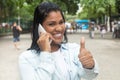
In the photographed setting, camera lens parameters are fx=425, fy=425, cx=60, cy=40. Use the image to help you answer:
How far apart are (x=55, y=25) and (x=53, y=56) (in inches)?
9.0

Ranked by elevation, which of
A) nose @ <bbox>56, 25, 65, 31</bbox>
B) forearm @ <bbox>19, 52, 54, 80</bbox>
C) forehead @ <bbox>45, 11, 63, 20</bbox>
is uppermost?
forehead @ <bbox>45, 11, 63, 20</bbox>

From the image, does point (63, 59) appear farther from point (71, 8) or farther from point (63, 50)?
point (71, 8)

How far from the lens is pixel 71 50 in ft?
9.96

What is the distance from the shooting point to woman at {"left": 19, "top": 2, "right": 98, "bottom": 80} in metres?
2.79

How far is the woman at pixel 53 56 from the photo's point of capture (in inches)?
110

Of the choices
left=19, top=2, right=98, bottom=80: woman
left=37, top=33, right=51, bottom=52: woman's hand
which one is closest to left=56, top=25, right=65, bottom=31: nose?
left=19, top=2, right=98, bottom=80: woman

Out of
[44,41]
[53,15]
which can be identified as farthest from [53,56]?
[53,15]

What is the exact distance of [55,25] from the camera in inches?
117

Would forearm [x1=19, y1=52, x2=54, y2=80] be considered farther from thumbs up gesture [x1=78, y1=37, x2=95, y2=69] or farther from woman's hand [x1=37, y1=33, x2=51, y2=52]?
thumbs up gesture [x1=78, y1=37, x2=95, y2=69]

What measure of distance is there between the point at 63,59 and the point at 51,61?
18 centimetres

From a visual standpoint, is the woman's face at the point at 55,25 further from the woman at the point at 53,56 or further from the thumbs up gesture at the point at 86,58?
the thumbs up gesture at the point at 86,58

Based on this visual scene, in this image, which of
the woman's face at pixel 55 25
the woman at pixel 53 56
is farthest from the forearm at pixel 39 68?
the woman's face at pixel 55 25

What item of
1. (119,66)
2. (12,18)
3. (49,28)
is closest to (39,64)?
(49,28)

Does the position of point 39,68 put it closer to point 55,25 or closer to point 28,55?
point 28,55
